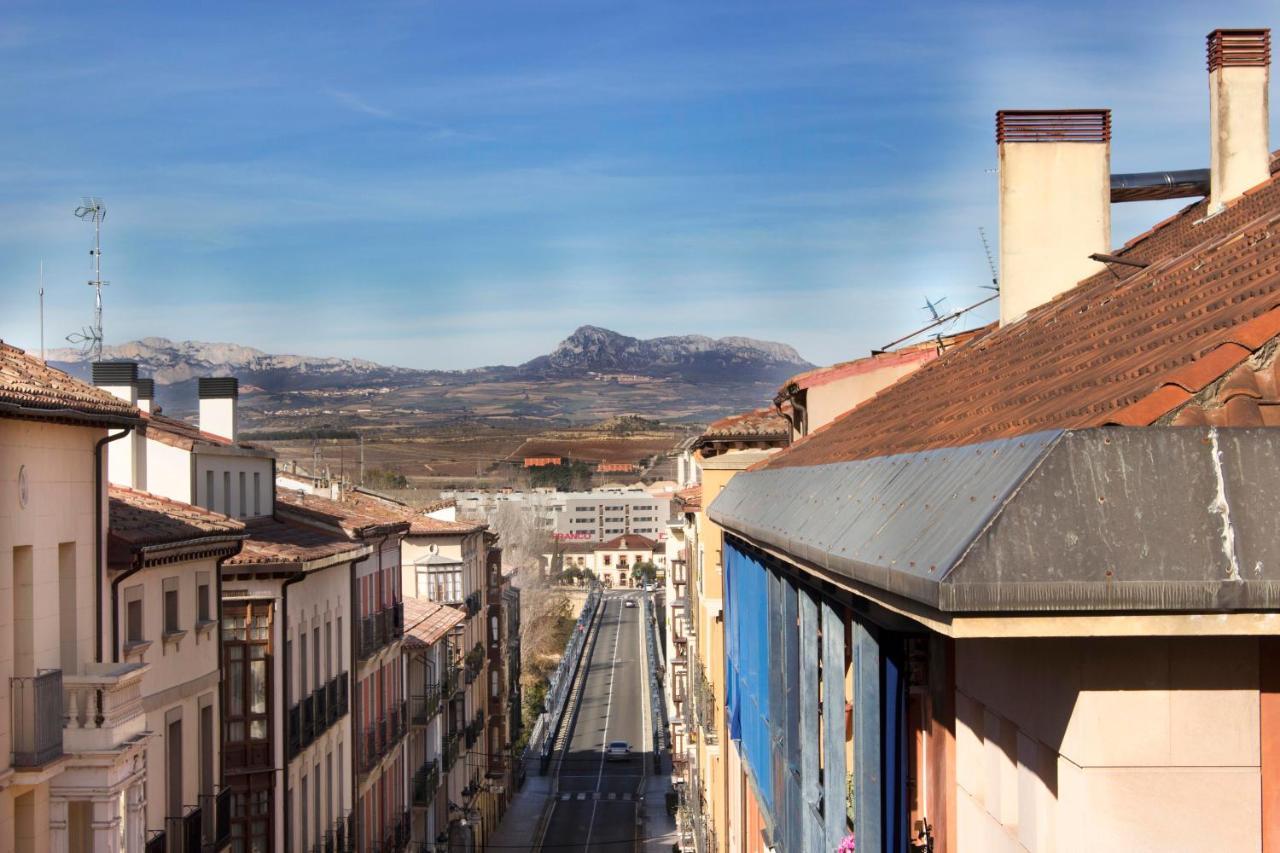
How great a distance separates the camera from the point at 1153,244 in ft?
37.0

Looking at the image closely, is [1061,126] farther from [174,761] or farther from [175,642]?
[174,761]

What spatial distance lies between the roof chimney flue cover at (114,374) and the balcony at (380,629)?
27.8ft

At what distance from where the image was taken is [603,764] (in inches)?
2982

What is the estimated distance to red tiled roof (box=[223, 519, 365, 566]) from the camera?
24.6 metres

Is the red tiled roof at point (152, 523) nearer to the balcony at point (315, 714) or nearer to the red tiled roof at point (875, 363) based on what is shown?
the balcony at point (315, 714)

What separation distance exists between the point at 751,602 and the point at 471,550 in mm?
39727

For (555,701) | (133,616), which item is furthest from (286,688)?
(555,701)

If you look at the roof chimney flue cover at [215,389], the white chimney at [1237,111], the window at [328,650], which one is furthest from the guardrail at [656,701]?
the white chimney at [1237,111]

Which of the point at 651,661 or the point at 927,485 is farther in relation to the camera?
the point at 651,661

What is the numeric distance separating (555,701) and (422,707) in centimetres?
5228

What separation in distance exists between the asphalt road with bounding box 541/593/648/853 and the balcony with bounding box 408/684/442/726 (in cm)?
1439

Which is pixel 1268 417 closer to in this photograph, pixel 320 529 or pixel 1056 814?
pixel 1056 814

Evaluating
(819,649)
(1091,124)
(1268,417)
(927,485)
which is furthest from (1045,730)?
(1091,124)

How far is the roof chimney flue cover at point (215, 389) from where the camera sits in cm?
3198
